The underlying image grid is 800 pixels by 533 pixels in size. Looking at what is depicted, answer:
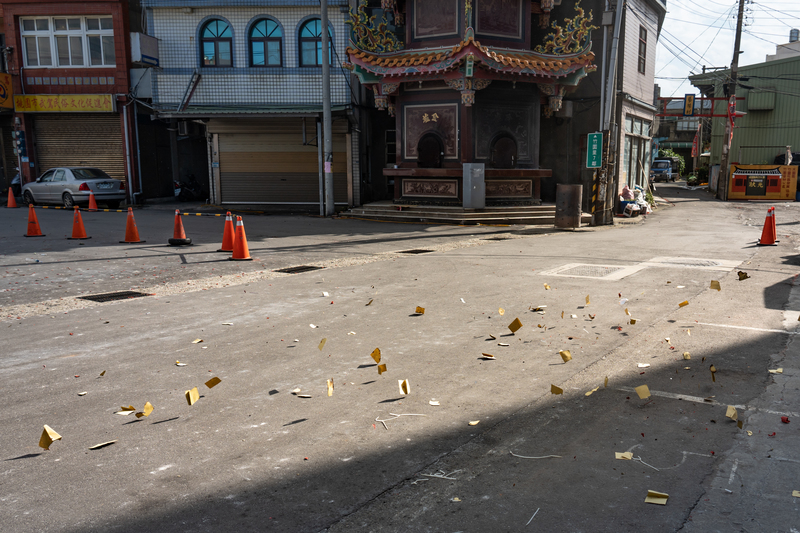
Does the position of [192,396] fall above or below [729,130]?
below

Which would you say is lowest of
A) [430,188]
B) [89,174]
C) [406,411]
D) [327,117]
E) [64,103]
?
[406,411]

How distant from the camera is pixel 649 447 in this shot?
3.74 metres

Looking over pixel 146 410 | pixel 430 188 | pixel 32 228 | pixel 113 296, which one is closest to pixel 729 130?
pixel 430 188

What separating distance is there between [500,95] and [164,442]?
19565 mm

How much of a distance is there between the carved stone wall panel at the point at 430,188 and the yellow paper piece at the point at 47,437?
1807 centimetres

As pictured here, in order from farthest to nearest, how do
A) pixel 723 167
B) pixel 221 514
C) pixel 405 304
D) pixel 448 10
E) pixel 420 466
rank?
pixel 723 167, pixel 448 10, pixel 405 304, pixel 420 466, pixel 221 514

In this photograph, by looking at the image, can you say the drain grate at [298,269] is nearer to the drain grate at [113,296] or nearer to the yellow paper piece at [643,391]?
the drain grate at [113,296]

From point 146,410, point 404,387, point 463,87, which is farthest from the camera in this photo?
point 463,87

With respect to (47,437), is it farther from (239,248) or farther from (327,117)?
(327,117)

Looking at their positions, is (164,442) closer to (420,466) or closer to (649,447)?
(420,466)

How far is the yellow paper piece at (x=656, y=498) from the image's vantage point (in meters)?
3.11

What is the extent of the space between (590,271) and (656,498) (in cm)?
734

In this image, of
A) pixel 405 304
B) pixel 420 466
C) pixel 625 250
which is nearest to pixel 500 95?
pixel 625 250

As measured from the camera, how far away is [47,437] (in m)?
3.76
